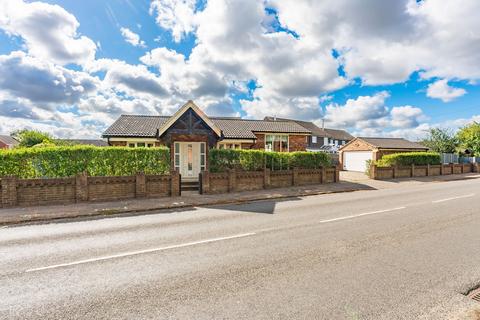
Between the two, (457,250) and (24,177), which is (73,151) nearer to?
(24,177)

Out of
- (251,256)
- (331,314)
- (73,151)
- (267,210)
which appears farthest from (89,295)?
(73,151)

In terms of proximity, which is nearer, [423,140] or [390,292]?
[390,292]

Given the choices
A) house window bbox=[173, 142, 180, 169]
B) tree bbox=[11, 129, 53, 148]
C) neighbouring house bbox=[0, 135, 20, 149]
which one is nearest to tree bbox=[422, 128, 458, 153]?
house window bbox=[173, 142, 180, 169]

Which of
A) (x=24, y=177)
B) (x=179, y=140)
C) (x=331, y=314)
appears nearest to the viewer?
(x=331, y=314)

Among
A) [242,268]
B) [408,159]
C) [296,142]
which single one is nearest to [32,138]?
[296,142]

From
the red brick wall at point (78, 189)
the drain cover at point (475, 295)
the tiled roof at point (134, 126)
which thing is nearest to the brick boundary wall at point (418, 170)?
the red brick wall at point (78, 189)

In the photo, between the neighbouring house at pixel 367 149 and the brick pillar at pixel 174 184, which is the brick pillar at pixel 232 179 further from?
the neighbouring house at pixel 367 149

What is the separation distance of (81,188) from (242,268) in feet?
33.1

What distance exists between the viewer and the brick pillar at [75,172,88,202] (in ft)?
37.9

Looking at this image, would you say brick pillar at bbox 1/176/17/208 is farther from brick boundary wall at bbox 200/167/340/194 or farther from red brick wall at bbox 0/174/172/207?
brick boundary wall at bbox 200/167/340/194

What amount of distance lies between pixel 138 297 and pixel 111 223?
211 inches

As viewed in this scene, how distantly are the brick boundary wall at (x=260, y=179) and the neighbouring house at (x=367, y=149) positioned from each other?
16.3m

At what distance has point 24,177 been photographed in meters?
11.9

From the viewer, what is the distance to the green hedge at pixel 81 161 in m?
11.7
